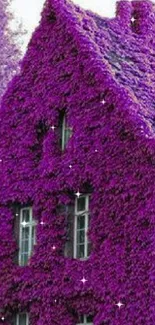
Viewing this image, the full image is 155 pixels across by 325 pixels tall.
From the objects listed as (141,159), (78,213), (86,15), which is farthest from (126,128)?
(86,15)

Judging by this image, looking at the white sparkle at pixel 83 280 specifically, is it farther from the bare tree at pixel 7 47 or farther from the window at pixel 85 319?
the bare tree at pixel 7 47

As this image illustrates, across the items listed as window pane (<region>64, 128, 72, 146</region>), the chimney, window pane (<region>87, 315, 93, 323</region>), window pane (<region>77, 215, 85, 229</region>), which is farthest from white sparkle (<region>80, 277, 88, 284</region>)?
the chimney

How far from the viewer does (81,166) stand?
3403 cm

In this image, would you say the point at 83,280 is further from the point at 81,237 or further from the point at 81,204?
the point at 81,204

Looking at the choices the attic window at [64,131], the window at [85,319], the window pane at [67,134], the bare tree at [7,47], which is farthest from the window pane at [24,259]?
the bare tree at [7,47]

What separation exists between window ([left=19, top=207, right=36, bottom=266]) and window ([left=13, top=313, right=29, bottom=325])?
5.20 ft

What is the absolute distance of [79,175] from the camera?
34.0m

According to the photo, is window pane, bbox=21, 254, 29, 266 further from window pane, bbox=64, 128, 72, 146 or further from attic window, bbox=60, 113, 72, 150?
window pane, bbox=64, 128, 72, 146

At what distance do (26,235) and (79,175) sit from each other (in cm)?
311

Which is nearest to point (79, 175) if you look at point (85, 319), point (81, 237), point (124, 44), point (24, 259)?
point (81, 237)

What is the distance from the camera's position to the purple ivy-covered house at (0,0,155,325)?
105 ft

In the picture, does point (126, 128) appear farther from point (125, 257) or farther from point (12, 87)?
point (12, 87)

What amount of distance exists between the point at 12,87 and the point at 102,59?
4.12m

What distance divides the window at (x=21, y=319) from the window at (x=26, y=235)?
62.4 inches
